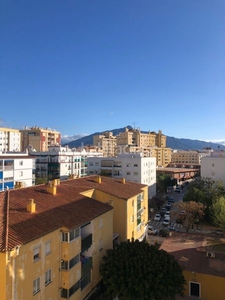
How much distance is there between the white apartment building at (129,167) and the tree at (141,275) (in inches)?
1807

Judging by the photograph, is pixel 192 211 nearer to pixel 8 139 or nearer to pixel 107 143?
pixel 8 139

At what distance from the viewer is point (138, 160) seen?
68938 mm

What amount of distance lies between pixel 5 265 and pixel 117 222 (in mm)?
16395

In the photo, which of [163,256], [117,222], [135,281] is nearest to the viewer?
[135,281]

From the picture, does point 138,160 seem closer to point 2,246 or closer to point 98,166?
point 98,166

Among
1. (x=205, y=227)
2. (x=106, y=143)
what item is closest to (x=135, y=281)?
(x=205, y=227)

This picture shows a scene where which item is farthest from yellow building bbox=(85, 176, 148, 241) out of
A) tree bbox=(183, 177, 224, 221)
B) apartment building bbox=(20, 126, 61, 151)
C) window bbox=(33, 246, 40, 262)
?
apartment building bbox=(20, 126, 61, 151)

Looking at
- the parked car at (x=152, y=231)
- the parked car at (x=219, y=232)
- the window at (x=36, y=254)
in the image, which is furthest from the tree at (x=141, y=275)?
the parked car at (x=219, y=232)

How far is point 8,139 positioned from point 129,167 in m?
71.3

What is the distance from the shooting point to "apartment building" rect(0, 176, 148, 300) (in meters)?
15.6

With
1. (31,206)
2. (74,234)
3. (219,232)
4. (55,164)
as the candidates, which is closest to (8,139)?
(55,164)

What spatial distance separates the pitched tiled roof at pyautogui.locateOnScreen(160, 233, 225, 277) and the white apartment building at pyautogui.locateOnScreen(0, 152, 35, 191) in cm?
3602

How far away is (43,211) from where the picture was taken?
797 inches

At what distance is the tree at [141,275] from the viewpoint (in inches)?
792
